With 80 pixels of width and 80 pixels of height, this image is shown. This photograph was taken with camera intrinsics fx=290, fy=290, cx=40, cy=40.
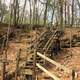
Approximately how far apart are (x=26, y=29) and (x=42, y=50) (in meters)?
6.45

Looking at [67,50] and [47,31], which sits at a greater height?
[47,31]

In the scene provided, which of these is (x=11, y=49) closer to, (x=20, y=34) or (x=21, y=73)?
(x=20, y=34)

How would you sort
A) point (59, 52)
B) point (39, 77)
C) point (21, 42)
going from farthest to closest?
point (21, 42) → point (59, 52) → point (39, 77)

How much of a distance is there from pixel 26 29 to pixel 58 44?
13.7ft

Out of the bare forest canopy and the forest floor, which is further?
the bare forest canopy

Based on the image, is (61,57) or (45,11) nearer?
(61,57)

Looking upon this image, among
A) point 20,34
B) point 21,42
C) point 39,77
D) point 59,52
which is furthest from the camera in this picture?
point 20,34

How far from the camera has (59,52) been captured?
16406 millimetres

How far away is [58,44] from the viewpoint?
17.0 meters

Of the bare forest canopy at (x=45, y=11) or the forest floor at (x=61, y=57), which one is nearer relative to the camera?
the forest floor at (x=61, y=57)

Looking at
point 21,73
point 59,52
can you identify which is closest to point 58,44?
point 59,52

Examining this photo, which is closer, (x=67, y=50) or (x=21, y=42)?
(x=67, y=50)

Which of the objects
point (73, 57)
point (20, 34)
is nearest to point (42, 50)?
point (73, 57)

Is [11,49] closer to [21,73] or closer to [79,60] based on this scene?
[79,60]
